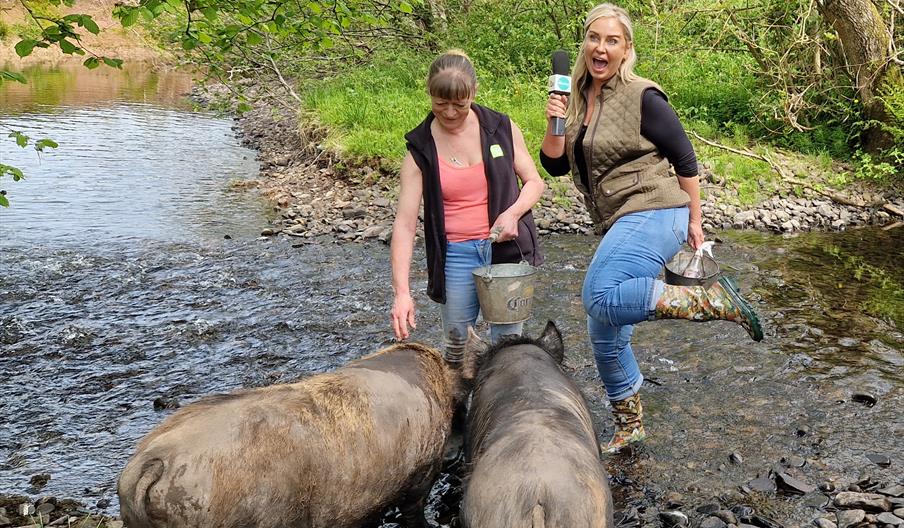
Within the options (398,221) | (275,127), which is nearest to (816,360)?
(398,221)

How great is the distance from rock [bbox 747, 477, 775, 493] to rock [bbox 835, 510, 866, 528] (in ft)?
1.19

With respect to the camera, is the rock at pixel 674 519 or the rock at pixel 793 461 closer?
the rock at pixel 674 519

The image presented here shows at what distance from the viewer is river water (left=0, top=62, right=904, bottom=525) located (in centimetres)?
464

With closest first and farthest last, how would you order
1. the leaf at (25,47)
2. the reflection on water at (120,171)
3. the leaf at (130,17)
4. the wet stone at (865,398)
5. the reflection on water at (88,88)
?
the leaf at (25,47)
the leaf at (130,17)
the wet stone at (865,398)
the reflection on water at (120,171)
the reflection on water at (88,88)

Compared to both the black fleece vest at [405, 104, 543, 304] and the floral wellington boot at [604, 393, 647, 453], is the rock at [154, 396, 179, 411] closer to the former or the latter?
the black fleece vest at [405, 104, 543, 304]

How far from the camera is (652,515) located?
405cm

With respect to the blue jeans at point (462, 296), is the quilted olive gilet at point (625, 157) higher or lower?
higher

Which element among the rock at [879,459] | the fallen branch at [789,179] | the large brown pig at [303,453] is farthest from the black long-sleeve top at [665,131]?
the fallen branch at [789,179]

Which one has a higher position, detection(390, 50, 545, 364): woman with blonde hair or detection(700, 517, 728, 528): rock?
detection(390, 50, 545, 364): woman with blonde hair

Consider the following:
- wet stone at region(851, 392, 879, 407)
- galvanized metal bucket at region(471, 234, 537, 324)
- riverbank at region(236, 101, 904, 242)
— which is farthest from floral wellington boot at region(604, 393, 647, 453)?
riverbank at region(236, 101, 904, 242)

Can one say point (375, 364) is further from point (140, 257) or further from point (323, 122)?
point (323, 122)

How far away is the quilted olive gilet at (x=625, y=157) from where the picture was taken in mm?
3975

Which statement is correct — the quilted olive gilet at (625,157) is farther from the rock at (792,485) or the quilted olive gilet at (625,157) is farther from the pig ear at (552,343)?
the rock at (792,485)

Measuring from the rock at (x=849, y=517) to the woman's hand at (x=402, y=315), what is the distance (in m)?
2.42
